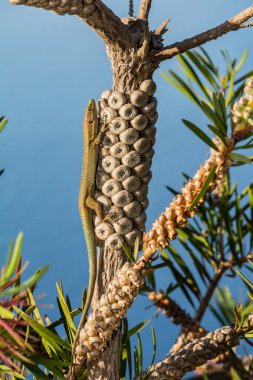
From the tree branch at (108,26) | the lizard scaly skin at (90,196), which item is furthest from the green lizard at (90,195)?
the tree branch at (108,26)

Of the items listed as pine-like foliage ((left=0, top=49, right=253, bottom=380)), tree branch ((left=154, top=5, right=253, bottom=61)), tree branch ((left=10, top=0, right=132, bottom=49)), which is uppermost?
tree branch ((left=10, top=0, right=132, bottom=49))

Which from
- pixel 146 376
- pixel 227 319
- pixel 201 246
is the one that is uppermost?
pixel 201 246

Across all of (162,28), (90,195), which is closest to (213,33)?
(162,28)

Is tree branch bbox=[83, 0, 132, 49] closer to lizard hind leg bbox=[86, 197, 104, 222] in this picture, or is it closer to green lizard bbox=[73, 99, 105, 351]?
green lizard bbox=[73, 99, 105, 351]

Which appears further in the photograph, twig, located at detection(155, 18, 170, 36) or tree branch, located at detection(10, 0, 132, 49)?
twig, located at detection(155, 18, 170, 36)

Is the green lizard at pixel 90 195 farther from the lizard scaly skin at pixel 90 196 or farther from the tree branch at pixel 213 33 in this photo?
the tree branch at pixel 213 33

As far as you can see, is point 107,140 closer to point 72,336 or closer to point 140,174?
point 140,174

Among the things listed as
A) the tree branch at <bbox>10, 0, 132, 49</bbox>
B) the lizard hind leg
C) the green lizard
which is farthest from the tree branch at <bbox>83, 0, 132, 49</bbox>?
the lizard hind leg

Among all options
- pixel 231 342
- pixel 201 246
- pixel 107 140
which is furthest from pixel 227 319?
pixel 107 140
